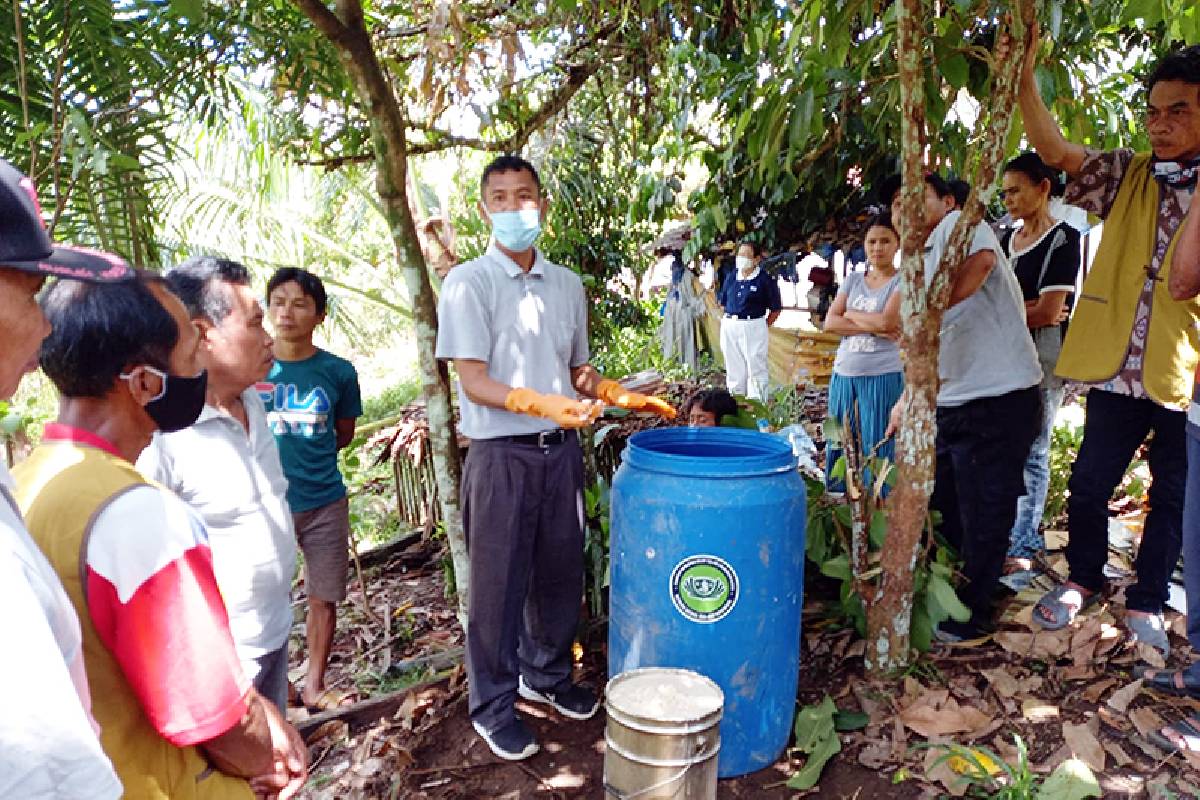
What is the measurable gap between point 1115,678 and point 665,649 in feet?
5.14

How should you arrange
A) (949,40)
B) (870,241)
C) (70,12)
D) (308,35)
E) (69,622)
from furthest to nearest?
(870,241), (308,35), (949,40), (70,12), (69,622)

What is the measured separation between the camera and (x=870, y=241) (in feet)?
12.0

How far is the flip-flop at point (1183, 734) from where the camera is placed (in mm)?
2268

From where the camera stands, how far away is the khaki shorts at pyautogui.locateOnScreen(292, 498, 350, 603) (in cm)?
301

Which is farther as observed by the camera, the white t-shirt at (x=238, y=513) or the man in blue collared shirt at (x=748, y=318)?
the man in blue collared shirt at (x=748, y=318)

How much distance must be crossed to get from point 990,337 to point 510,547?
74.2 inches

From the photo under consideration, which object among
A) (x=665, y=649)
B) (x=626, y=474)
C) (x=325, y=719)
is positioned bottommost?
(x=325, y=719)

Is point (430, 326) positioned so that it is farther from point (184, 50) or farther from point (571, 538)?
point (184, 50)

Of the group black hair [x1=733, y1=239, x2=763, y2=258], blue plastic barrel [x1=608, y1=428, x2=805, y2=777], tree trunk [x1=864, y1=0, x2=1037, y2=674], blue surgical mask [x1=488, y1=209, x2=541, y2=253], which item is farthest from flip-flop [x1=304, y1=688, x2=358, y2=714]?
black hair [x1=733, y1=239, x2=763, y2=258]

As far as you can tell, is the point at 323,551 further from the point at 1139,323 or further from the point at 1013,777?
the point at 1139,323

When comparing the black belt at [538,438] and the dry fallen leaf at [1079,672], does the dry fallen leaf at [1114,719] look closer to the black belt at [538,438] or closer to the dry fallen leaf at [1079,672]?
the dry fallen leaf at [1079,672]

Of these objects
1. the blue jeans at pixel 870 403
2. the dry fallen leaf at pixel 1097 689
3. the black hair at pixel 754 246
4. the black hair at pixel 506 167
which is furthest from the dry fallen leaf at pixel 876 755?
the black hair at pixel 754 246

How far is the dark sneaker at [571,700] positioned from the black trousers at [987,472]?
1486mm

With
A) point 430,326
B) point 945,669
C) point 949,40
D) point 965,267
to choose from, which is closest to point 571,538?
point 430,326
